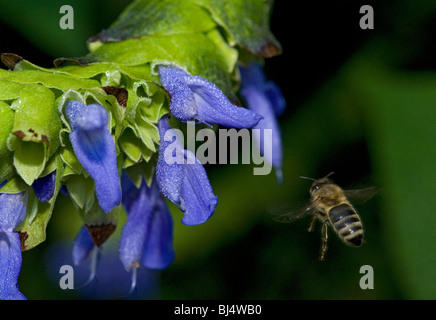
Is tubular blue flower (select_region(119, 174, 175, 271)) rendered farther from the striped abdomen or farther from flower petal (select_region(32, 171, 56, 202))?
the striped abdomen

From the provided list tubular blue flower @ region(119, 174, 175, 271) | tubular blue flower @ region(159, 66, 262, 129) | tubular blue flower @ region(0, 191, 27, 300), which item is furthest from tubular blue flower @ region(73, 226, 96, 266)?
tubular blue flower @ region(159, 66, 262, 129)

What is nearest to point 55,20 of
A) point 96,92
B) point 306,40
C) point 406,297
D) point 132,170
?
point 306,40

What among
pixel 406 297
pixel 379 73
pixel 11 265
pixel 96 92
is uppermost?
pixel 379 73

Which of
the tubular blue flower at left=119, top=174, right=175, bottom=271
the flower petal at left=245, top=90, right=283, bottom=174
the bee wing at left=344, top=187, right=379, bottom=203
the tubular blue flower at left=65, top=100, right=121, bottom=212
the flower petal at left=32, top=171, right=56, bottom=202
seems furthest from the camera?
the flower petal at left=245, top=90, right=283, bottom=174

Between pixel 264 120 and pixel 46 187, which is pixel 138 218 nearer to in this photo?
pixel 46 187

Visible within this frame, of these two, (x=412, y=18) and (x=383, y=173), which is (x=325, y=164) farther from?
(x=412, y=18)

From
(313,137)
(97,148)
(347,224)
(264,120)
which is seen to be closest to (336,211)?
(347,224)

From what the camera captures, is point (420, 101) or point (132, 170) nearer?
point (132, 170)
